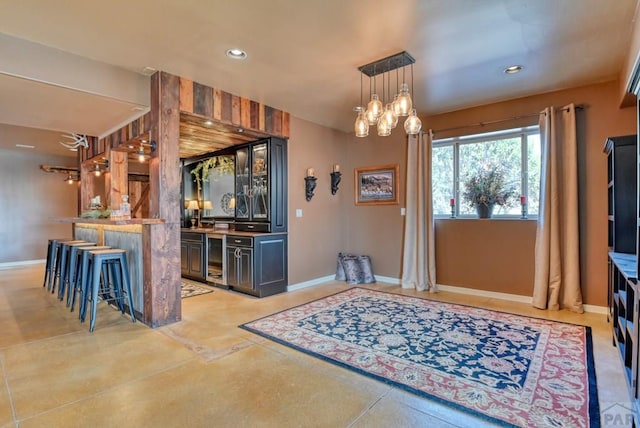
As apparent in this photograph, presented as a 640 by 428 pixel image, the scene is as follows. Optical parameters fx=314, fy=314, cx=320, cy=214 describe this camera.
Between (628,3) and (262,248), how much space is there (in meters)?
4.25

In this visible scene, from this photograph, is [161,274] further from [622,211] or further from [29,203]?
[29,203]

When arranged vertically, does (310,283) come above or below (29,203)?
below

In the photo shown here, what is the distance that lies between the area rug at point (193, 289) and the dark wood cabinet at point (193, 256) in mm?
213

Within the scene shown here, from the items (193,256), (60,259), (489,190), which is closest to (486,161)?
(489,190)

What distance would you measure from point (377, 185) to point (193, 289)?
347 centimetres

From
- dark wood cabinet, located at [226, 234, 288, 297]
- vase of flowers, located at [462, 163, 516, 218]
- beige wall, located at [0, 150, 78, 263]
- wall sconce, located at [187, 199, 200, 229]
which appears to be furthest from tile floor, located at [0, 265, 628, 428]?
beige wall, located at [0, 150, 78, 263]

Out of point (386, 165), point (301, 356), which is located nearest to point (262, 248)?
point (301, 356)

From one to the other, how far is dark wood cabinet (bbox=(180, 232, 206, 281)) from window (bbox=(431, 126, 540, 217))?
3906 millimetres

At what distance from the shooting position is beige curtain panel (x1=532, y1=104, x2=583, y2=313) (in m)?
3.71

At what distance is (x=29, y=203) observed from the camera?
24.0 feet

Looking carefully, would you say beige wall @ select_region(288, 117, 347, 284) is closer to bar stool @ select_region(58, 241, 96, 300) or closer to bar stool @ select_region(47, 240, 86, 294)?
bar stool @ select_region(58, 241, 96, 300)

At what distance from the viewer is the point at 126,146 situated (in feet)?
14.5

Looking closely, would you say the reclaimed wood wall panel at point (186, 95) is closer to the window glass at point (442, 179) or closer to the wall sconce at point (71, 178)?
the window glass at point (442, 179)

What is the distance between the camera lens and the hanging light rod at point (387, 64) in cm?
297
